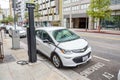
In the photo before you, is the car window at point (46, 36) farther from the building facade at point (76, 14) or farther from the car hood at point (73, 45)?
the building facade at point (76, 14)

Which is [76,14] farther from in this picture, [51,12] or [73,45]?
[73,45]

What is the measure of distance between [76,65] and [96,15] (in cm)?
2354

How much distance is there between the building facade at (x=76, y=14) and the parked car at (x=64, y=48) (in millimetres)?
30084

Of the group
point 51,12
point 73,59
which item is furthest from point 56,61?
point 51,12

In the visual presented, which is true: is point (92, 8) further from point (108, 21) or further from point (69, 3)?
point (69, 3)

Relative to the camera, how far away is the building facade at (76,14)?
39719 millimetres

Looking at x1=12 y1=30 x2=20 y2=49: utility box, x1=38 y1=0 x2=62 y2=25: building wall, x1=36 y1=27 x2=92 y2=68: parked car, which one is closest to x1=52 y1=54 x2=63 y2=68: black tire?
x1=36 y1=27 x2=92 y2=68: parked car

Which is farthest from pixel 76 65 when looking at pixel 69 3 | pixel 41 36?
pixel 69 3

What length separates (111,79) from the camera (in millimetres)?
5414

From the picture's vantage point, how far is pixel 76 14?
43.7m

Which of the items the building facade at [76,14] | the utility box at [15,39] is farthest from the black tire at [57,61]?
the building facade at [76,14]

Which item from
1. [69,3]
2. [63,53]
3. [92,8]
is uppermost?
[69,3]

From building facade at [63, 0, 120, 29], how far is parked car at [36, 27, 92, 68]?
3008 cm

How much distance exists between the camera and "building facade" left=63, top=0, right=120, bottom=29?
39.7 m
